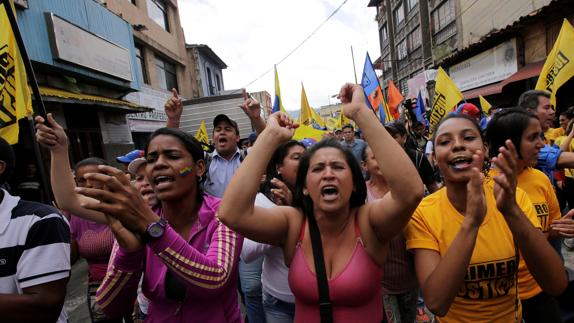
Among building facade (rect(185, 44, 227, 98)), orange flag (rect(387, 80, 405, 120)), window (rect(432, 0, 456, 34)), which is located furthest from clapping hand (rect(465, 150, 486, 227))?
building facade (rect(185, 44, 227, 98))

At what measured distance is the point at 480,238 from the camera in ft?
5.47

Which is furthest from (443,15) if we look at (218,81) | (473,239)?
(473,239)

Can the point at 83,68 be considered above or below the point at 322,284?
above

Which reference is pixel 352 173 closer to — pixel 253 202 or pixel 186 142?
pixel 253 202

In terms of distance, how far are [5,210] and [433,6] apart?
76.7 ft

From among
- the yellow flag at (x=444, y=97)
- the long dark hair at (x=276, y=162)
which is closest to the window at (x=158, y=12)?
the yellow flag at (x=444, y=97)

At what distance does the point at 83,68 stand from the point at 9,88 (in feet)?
26.2

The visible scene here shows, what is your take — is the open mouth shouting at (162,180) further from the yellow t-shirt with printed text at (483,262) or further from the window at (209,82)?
the window at (209,82)

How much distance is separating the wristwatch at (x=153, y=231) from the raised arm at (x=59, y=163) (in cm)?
116

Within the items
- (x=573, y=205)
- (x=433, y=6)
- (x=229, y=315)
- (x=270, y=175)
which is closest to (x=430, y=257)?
(x=229, y=315)

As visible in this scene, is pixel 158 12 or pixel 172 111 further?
pixel 158 12

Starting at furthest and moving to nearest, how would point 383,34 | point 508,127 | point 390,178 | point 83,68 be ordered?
point 383,34 → point 83,68 → point 508,127 → point 390,178

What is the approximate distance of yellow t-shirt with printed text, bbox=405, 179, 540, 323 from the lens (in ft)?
5.32

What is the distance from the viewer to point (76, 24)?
30.7 feet
